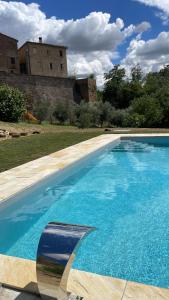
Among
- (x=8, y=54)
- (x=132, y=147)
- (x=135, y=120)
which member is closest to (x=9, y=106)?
(x=132, y=147)

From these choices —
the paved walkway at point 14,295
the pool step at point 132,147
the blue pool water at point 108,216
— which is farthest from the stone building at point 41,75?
the paved walkway at point 14,295

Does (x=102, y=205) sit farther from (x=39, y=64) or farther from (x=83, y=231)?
(x=39, y=64)

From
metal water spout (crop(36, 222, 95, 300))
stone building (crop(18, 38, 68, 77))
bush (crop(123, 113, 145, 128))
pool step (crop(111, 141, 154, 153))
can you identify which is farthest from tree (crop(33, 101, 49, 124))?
metal water spout (crop(36, 222, 95, 300))

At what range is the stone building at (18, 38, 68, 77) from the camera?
3125 cm

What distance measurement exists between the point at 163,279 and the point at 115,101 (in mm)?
28499

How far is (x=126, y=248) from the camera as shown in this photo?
2.89 meters

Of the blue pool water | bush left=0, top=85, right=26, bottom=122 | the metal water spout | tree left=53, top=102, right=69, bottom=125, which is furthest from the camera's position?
tree left=53, top=102, right=69, bottom=125

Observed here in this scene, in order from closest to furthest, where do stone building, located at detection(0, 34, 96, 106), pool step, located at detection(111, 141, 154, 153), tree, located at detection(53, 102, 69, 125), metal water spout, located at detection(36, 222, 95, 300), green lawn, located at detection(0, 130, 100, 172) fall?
metal water spout, located at detection(36, 222, 95, 300)
green lawn, located at detection(0, 130, 100, 172)
pool step, located at detection(111, 141, 154, 153)
tree, located at detection(53, 102, 69, 125)
stone building, located at detection(0, 34, 96, 106)

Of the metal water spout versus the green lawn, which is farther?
the green lawn

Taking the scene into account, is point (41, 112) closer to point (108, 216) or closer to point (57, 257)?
point (108, 216)

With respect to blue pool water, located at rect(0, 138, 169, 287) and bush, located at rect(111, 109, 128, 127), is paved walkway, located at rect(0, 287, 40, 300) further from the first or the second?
bush, located at rect(111, 109, 128, 127)

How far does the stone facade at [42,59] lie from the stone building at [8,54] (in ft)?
6.47

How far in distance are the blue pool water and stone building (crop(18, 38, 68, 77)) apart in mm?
27682

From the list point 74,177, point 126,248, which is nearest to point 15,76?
point 74,177
